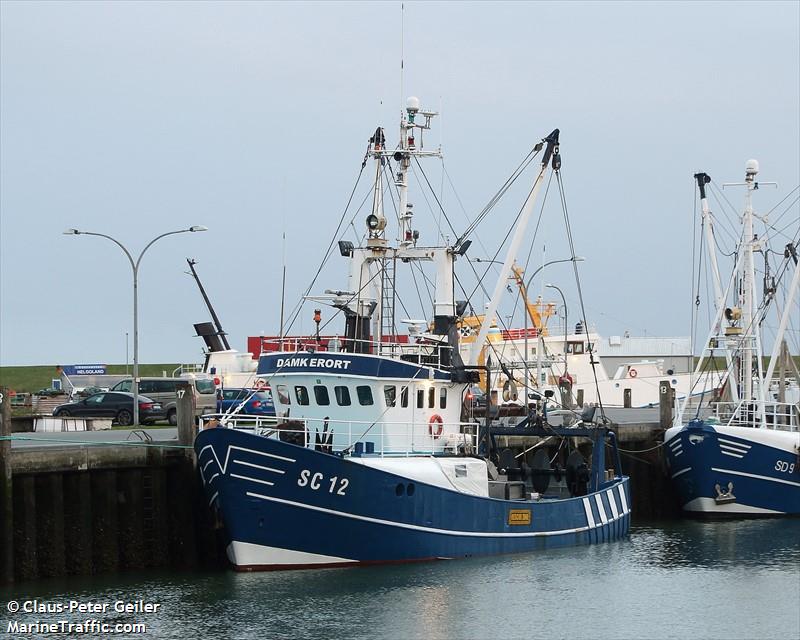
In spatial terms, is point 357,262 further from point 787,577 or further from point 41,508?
point 787,577

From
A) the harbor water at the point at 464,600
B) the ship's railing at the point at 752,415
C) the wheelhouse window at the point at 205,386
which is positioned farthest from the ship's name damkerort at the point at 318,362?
the wheelhouse window at the point at 205,386

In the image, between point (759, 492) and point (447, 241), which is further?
point (759, 492)

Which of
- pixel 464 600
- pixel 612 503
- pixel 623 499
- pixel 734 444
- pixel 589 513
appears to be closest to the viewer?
pixel 464 600

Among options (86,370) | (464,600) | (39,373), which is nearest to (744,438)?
(464,600)

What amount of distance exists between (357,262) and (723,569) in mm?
10806

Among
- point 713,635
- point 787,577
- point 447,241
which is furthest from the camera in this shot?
point 447,241

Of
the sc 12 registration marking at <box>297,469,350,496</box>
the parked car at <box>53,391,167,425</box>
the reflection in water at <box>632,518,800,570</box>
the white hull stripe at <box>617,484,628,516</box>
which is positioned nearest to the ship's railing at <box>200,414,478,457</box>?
the sc 12 registration marking at <box>297,469,350,496</box>

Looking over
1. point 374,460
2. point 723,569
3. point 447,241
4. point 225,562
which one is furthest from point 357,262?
point 723,569

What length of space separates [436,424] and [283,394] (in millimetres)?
3500

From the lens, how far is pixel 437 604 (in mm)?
25047

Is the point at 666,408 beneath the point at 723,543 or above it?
above

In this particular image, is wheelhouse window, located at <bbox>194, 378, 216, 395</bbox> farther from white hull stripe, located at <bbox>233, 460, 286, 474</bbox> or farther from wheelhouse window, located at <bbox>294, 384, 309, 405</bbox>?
white hull stripe, located at <bbox>233, 460, 286, 474</bbox>

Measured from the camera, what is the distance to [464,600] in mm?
25500

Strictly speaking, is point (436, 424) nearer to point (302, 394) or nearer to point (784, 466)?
point (302, 394)
